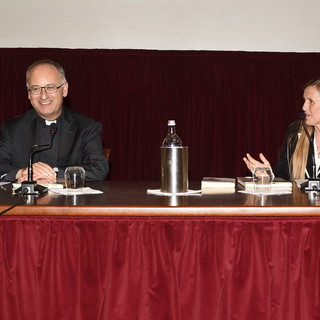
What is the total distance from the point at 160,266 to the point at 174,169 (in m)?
0.45

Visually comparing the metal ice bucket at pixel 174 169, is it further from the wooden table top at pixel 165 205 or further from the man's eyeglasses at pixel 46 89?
the man's eyeglasses at pixel 46 89

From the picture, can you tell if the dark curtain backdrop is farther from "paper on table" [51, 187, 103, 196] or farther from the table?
the table

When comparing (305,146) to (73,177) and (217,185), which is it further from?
(73,177)

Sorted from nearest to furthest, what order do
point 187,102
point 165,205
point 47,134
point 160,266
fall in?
point 165,205 → point 160,266 → point 47,134 → point 187,102

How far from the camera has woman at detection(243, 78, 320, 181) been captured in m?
3.18

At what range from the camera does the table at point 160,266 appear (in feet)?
6.91

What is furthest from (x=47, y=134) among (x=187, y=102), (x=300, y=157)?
(x=187, y=102)

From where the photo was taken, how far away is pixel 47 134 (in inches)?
134

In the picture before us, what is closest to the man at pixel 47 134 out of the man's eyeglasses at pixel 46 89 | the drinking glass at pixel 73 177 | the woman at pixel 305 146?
the man's eyeglasses at pixel 46 89

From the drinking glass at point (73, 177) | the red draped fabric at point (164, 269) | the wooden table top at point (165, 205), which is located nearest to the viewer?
the wooden table top at point (165, 205)

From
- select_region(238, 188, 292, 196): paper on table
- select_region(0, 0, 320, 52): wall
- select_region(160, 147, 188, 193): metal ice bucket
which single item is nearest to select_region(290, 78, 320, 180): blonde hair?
select_region(238, 188, 292, 196): paper on table

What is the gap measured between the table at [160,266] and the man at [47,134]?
1026 millimetres

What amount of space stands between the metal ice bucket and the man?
0.84 meters

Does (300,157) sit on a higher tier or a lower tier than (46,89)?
lower
